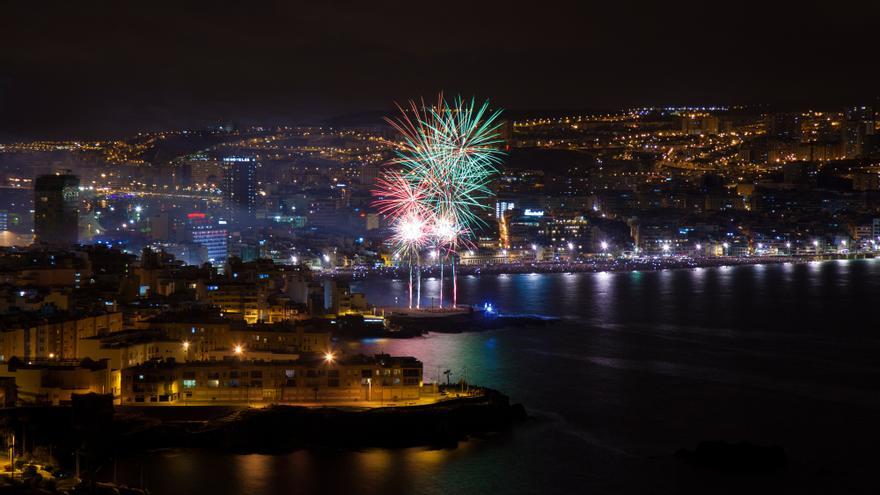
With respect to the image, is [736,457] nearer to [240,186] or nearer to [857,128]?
[240,186]

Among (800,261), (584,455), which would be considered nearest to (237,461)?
(584,455)

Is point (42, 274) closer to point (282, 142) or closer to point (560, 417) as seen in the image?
point (560, 417)

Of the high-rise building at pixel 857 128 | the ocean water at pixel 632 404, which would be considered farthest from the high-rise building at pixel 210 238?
the high-rise building at pixel 857 128

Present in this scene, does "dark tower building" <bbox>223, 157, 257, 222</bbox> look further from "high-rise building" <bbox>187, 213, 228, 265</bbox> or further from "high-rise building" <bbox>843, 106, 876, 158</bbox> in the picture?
"high-rise building" <bbox>843, 106, 876, 158</bbox>

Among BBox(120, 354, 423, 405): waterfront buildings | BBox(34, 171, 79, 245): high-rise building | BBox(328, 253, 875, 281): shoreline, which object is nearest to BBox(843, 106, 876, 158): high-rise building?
BBox(328, 253, 875, 281): shoreline

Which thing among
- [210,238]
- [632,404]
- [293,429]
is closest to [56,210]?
[210,238]

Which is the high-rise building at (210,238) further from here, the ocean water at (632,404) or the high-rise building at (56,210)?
the ocean water at (632,404)
